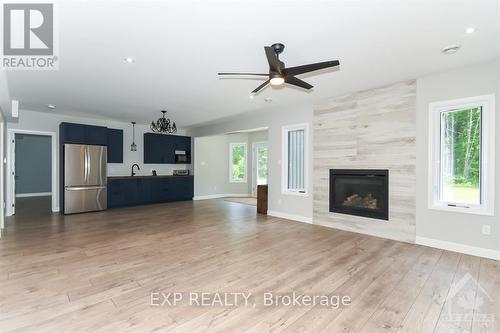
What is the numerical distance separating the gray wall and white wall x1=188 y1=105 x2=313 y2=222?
8577mm

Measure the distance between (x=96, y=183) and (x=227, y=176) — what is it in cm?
467

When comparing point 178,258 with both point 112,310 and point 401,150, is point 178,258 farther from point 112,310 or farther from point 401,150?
point 401,150

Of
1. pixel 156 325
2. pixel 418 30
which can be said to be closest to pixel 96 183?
pixel 156 325

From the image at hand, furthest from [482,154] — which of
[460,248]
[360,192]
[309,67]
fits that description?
[309,67]

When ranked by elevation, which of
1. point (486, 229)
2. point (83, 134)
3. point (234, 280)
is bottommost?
point (234, 280)

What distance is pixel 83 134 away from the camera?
6.29 metres

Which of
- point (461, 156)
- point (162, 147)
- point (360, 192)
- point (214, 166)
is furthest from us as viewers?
point (214, 166)

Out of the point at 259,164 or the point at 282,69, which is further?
the point at 259,164

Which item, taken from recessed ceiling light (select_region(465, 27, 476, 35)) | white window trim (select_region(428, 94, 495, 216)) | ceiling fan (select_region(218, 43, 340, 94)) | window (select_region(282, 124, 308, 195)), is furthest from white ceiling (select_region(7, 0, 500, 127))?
window (select_region(282, 124, 308, 195))

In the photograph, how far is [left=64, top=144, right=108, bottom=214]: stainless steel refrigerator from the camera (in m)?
6.02

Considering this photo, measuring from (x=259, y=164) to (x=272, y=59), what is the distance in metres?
7.31

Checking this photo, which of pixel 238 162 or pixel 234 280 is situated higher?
pixel 238 162

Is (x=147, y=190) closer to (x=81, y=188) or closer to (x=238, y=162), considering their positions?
(x=81, y=188)

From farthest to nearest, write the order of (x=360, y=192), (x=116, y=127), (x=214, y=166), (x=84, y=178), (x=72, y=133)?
(x=214, y=166), (x=116, y=127), (x=84, y=178), (x=72, y=133), (x=360, y=192)
